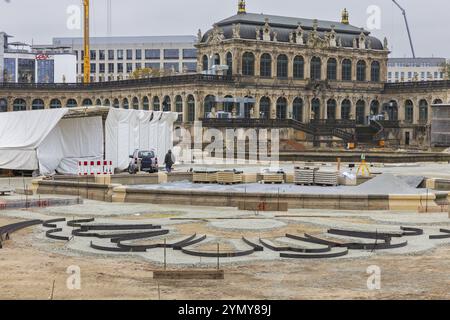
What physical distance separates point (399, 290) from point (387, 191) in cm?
2206

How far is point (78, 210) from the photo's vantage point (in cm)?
3509

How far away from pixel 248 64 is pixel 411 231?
274 feet

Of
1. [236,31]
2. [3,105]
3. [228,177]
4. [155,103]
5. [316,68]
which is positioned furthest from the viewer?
[3,105]

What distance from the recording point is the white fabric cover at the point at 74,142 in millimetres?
57281

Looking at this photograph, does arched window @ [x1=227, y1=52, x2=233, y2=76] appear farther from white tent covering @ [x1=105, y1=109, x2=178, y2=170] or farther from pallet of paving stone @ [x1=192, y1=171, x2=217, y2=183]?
pallet of paving stone @ [x1=192, y1=171, x2=217, y2=183]

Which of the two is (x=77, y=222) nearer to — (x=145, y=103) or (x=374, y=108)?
(x=145, y=103)

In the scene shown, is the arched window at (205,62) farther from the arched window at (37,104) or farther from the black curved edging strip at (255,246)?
the black curved edging strip at (255,246)

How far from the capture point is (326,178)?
158 ft

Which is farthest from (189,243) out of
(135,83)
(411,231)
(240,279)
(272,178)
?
(135,83)

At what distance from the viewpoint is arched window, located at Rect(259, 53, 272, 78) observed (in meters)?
112

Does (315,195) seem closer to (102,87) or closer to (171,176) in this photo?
(171,176)

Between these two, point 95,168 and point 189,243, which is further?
point 95,168

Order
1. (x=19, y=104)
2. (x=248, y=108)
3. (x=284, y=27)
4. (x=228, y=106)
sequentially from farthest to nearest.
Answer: (x=19, y=104), (x=284, y=27), (x=248, y=108), (x=228, y=106)

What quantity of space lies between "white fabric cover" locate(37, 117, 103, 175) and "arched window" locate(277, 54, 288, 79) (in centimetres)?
5843
